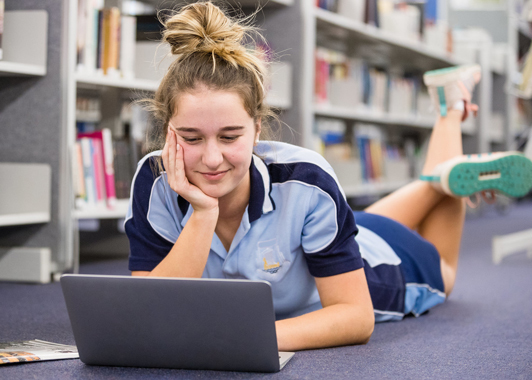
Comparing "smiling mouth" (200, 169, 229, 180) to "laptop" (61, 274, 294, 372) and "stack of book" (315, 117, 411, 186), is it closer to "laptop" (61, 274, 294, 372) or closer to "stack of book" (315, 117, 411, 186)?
"laptop" (61, 274, 294, 372)

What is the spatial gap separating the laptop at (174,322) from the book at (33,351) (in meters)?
0.08

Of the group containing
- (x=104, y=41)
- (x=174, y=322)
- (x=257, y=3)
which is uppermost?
(x=257, y=3)

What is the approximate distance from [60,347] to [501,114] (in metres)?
4.77

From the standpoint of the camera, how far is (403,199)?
166 cm

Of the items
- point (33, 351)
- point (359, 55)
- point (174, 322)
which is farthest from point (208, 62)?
point (359, 55)

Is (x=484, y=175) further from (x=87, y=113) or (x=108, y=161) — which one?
(x=87, y=113)

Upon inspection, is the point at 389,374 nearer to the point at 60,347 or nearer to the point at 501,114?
the point at 60,347

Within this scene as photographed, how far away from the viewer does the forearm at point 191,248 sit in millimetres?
980

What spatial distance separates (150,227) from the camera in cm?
106

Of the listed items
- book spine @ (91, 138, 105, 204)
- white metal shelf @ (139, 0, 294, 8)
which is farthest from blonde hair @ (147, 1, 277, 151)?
white metal shelf @ (139, 0, 294, 8)

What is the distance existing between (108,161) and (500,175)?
3.73 feet

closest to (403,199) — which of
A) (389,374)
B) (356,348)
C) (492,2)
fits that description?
(356,348)

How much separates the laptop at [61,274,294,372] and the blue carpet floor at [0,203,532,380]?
24 millimetres

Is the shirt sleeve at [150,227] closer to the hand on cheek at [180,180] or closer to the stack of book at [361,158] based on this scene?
the hand on cheek at [180,180]
